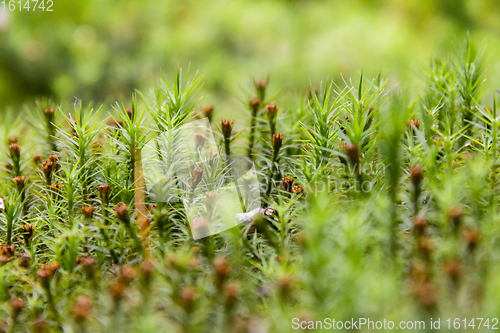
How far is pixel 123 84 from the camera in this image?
2.06 metres

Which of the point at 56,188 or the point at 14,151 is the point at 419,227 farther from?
the point at 14,151

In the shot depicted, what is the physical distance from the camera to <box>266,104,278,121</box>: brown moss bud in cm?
65

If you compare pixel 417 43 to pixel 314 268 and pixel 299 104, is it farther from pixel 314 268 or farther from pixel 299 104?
pixel 314 268

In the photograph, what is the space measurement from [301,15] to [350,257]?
240 centimetres

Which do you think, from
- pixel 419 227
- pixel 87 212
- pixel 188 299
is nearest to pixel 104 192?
pixel 87 212

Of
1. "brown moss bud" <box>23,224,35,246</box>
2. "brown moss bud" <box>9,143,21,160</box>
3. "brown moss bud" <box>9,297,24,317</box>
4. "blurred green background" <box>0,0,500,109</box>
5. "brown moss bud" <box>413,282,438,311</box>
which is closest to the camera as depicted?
"brown moss bud" <box>413,282,438,311</box>

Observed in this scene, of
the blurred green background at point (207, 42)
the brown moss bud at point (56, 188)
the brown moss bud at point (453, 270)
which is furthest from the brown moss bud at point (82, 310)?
the blurred green background at point (207, 42)

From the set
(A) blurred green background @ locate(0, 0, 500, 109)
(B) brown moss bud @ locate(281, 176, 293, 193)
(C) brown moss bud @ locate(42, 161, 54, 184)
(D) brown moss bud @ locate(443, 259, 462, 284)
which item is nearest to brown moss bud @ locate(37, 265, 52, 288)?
(C) brown moss bud @ locate(42, 161, 54, 184)

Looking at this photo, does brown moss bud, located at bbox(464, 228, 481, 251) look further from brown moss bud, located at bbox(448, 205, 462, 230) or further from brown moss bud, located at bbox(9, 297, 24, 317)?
brown moss bud, located at bbox(9, 297, 24, 317)

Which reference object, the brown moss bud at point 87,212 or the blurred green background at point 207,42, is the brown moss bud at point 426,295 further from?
the blurred green background at point 207,42

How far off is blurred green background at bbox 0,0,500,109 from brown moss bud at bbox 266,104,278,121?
114cm

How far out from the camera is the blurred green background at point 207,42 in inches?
77.7

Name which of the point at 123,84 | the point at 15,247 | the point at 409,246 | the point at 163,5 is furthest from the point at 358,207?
the point at 163,5

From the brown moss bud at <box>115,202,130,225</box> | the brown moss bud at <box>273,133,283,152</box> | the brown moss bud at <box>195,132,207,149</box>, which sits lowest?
the brown moss bud at <box>115,202,130,225</box>
